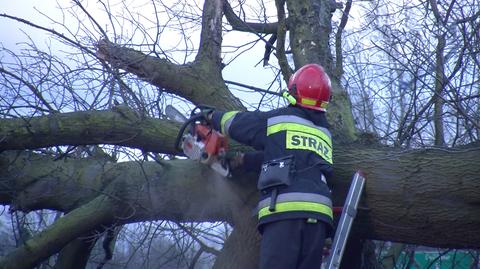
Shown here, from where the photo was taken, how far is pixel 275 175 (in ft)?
15.5

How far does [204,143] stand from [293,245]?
1.08 m

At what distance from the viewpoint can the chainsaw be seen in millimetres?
5289

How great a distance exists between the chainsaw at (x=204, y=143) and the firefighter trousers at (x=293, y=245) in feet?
2.57

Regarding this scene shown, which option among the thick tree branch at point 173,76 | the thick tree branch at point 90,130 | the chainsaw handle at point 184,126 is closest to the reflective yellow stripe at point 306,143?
the chainsaw handle at point 184,126

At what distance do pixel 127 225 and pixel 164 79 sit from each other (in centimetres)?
140

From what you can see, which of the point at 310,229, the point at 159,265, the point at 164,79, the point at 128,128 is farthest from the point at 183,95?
the point at 310,229

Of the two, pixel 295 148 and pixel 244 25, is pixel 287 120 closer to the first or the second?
pixel 295 148

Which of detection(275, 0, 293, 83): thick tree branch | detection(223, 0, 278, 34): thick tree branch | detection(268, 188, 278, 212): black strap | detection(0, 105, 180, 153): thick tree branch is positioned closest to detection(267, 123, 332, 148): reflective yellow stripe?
detection(268, 188, 278, 212): black strap

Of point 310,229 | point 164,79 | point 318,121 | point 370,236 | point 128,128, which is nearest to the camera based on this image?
point 310,229

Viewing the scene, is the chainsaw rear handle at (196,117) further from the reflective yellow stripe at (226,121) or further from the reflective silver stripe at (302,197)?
the reflective silver stripe at (302,197)

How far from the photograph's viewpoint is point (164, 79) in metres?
6.60

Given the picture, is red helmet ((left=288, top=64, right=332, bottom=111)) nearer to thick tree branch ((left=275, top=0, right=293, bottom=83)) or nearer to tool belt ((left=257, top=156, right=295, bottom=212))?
tool belt ((left=257, top=156, right=295, bottom=212))

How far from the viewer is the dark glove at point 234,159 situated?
5352 millimetres

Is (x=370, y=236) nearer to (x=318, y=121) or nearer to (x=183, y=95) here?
(x=318, y=121)
